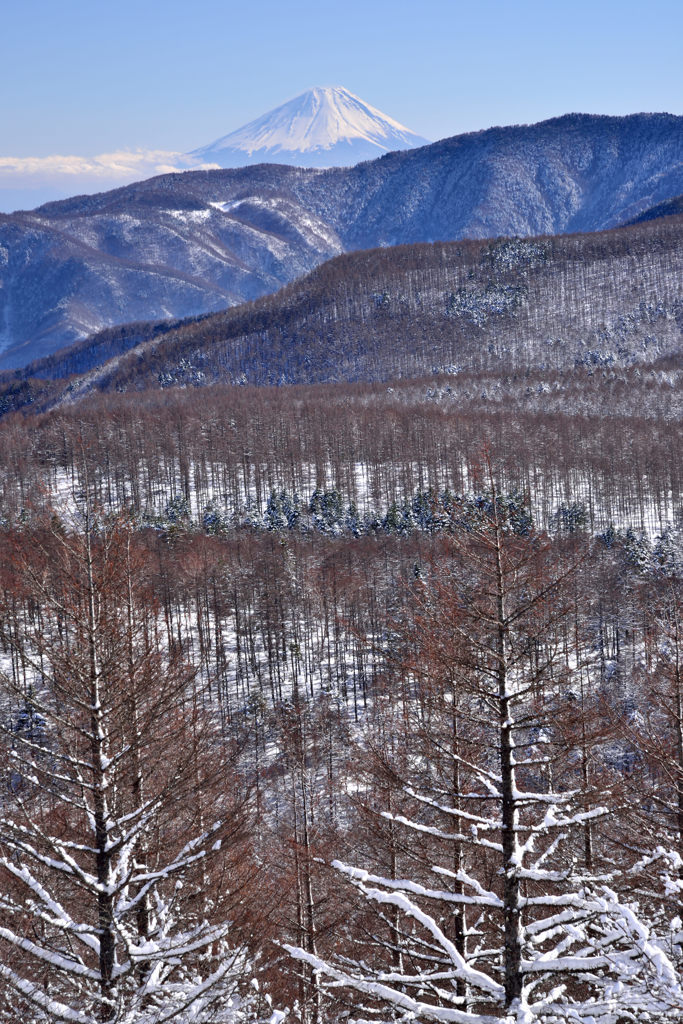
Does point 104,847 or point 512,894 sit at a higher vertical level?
point 104,847

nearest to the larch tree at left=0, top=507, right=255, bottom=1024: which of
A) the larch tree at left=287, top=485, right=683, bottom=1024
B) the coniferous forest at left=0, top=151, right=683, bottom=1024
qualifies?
the coniferous forest at left=0, top=151, right=683, bottom=1024

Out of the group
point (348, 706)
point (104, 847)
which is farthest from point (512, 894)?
point (348, 706)

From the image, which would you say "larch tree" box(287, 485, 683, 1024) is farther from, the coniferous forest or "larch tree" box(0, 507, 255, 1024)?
"larch tree" box(0, 507, 255, 1024)

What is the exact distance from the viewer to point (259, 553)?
95.6 metres

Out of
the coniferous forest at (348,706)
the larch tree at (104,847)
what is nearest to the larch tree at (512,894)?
the coniferous forest at (348,706)

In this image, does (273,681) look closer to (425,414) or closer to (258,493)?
(258,493)

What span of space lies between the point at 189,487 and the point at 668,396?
326 ft

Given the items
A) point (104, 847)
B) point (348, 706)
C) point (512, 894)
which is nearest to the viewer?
point (512, 894)

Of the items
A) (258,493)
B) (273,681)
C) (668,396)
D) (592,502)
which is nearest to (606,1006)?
(273,681)

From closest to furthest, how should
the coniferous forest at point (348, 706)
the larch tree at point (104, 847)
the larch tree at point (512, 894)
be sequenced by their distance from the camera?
the larch tree at point (512, 894) < the larch tree at point (104, 847) < the coniferous forest at point (348, 706)

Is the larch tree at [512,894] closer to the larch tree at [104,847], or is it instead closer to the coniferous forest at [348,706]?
the coniferous forest at [348,706]

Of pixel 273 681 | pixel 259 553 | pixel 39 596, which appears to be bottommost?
pixel 273 681

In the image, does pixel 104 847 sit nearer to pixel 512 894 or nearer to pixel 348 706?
pixel 512 894

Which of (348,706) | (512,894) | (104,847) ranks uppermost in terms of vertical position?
(104,847)
